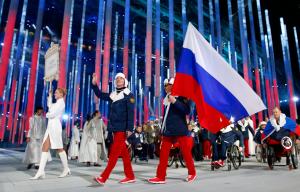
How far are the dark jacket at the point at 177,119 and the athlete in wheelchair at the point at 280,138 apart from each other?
3.49m

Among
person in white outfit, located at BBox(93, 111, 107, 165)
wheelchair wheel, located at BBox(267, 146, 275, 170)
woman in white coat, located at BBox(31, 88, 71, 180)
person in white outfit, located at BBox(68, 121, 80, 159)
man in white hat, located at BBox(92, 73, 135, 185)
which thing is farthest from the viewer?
person in white outfit, located at BBox(68, 121, 80, 159)

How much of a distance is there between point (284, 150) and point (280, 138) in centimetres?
31

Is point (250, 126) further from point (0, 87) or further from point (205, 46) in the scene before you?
point (0, 87)

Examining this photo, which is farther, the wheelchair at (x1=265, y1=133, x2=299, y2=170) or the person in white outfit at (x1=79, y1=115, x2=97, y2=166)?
the person in white outfit at (x1=79, y1=115, x2=97, y2=166)

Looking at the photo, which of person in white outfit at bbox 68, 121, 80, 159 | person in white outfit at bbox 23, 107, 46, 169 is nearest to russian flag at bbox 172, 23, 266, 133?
person in white outfit at bbox 23, 107, 46, 169

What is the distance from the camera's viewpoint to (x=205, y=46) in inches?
232

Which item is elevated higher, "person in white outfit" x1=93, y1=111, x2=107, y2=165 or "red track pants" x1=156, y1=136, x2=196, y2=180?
"person in white outfit" x1=93, y1=111, x2=107, y2=165

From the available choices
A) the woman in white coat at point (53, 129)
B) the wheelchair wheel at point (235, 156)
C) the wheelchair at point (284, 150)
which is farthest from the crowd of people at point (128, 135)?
the wheelchair wheel at point (235, 156)

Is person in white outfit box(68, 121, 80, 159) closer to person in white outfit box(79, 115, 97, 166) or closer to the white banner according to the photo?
person in white outfit box(79, 115, 97, 166)

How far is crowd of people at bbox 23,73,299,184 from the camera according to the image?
213 inches

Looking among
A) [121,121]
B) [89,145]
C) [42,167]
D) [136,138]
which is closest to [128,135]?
[121,121]

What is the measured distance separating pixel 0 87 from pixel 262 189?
9060 mm

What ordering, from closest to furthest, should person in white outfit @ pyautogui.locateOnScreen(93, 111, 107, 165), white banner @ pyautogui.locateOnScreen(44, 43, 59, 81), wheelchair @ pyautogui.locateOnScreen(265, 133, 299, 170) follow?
1. white banner @ pyautogui.locateOnScreen(44, 43, 59, 81)
2. wheelchair @ pyautogui.locateOnScreen(265, 133, 299, 170)
3. person in white outfit @ pyautogui.locateOnScreen(93, 111, 107, 165)

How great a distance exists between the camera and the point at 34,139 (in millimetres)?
8719
